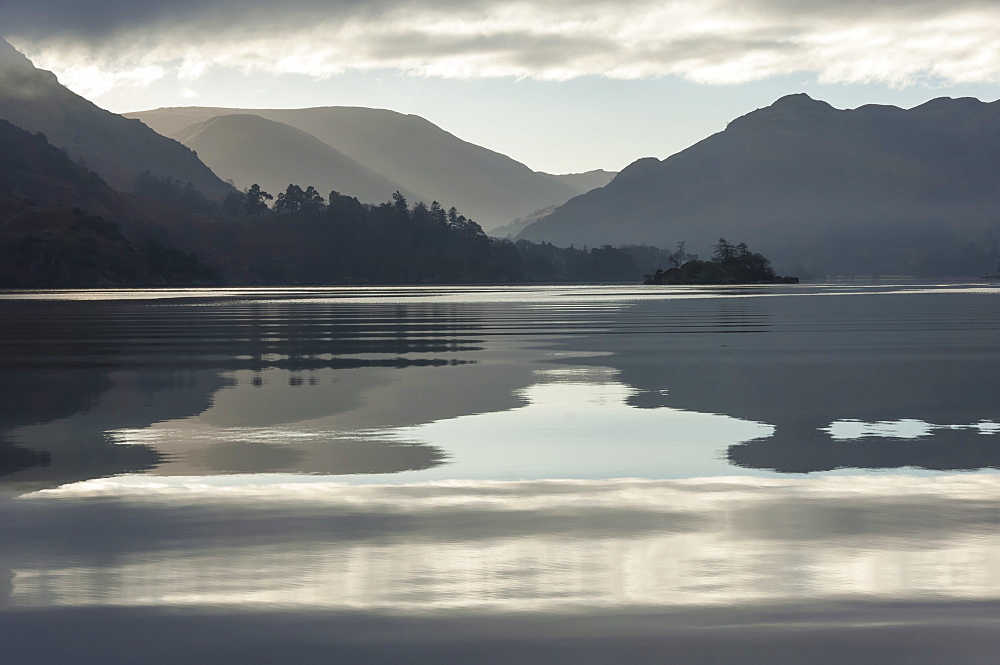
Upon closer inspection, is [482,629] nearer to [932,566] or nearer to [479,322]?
[932,566]

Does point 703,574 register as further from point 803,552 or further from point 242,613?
point 242,613

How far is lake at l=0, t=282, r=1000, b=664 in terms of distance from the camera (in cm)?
990

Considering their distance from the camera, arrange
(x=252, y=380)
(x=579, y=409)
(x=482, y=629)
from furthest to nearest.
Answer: (x=252, y=380) < (x=579, y=409) < (x=482, y=629)

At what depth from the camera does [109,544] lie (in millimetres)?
13234

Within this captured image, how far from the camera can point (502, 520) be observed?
1453 cm

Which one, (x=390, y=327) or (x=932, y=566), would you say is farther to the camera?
(x=390, y=327)

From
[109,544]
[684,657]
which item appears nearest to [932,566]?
[684,657]

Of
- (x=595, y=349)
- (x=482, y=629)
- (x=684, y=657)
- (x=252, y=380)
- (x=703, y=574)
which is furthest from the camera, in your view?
(x=595, y=349)

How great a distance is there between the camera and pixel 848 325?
69812 mm

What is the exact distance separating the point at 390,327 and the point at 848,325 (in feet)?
90.1

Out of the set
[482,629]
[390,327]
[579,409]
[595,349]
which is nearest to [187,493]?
[482,629]

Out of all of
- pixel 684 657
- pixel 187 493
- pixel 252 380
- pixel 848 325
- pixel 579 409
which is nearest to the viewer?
pixel 684 657

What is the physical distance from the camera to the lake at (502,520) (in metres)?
9.90

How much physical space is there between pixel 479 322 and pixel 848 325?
23792 mm
